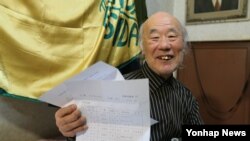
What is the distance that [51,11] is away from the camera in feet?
3.47

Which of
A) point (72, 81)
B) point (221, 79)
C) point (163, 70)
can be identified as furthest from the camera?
point (221, 79)

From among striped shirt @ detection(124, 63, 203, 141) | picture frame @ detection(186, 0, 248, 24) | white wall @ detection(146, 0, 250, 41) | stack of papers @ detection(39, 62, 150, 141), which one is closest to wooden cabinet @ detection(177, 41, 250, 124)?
white wall @ detection(146, 0, 250, 41)

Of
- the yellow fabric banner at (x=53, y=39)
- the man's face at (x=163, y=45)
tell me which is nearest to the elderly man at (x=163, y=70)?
the man's face at (x=163, y=45)

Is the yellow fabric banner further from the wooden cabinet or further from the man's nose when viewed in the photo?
the wooden cabinet

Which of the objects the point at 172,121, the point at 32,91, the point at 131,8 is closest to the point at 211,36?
the point at 131,8

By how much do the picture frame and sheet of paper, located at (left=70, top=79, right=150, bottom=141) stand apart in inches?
42.5

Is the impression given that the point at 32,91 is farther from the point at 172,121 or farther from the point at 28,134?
the point at 172,121

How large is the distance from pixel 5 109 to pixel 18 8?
38cm

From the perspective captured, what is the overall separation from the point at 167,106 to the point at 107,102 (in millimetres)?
378

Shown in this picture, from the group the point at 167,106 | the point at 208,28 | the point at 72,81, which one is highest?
the point at 208,28

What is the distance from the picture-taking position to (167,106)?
1.01 meters

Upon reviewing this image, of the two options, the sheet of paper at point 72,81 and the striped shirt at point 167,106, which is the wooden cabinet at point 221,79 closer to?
the striped shirt at point 167,106

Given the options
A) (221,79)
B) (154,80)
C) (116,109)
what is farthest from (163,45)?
(221,79)

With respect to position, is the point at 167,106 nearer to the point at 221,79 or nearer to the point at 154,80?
the point at 154,80
